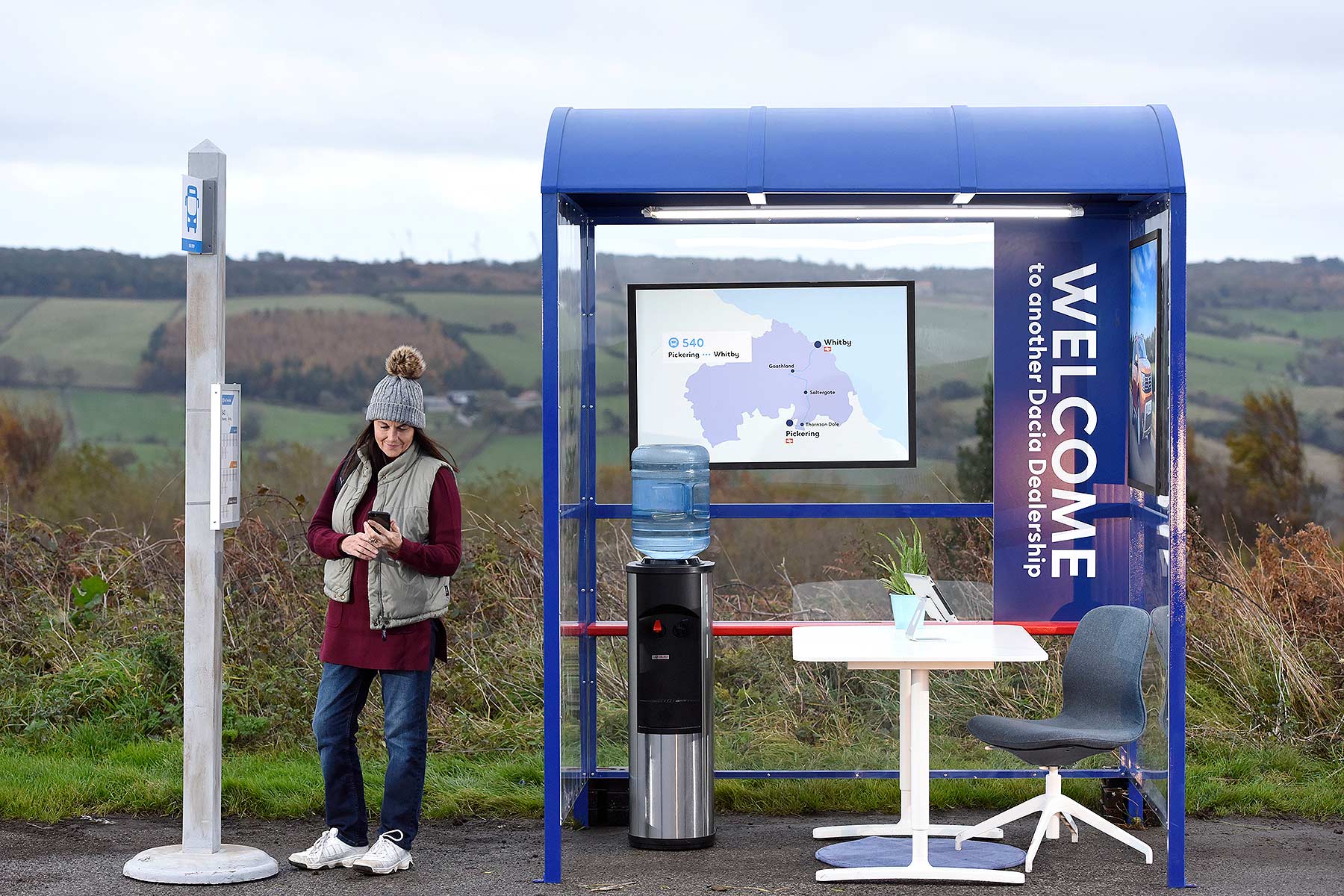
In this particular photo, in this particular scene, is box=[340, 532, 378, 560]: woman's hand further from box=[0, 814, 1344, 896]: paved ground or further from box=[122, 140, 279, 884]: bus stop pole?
box=[0, 814, 1344, 896]: paved ground

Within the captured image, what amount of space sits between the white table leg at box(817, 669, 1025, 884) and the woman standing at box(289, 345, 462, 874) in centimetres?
160

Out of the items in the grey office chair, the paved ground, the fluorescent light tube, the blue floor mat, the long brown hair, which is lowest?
the paved ground

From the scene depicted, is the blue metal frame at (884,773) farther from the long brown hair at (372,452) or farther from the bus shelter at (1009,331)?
the long brown hair at (372,452)

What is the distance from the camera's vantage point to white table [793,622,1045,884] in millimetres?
5434

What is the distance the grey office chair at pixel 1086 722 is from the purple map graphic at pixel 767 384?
144 centimetres

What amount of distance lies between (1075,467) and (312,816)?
3.60 m

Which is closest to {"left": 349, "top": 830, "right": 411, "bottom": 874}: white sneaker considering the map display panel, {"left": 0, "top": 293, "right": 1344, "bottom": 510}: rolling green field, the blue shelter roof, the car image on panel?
the map display panel

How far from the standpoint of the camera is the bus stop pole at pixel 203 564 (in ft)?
18.0

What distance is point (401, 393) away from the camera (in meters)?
5.54

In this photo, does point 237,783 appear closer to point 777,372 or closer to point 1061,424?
point 777,372

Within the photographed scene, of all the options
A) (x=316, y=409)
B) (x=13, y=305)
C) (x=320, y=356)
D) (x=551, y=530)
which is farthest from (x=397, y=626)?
(x=13, y=305)

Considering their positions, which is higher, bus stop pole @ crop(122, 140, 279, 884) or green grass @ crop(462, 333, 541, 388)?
green grass @ crop(462, 333, 541, 388)

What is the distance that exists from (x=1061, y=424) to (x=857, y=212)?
1.24 metres

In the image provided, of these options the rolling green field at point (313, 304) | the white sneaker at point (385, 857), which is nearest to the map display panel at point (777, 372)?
the white sneaker at point (385, 857)
